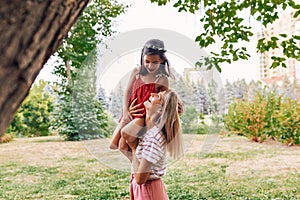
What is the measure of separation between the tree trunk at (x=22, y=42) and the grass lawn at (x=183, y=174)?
1431 mm

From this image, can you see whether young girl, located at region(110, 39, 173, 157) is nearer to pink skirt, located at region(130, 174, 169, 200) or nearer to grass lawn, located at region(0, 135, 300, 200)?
pink skirt, located at region(130, 174, 169, 200)

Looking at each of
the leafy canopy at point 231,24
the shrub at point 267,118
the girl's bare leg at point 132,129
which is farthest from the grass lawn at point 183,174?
the girl's bare leg at point 132,129

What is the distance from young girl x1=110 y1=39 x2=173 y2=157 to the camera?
4.03 feet

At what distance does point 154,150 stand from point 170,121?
0.11 m

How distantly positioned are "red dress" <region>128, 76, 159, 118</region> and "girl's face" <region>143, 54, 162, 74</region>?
0.15ft

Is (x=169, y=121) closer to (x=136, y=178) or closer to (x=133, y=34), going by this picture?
(x=136, y=178)

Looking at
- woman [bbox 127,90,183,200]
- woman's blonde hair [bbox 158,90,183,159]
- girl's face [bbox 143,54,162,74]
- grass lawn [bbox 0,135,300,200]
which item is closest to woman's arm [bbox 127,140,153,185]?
woman [bbox 127,90,183,200]

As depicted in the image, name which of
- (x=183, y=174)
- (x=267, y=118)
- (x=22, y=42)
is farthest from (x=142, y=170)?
(x=267, y=118)

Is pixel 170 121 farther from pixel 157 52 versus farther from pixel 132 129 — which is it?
pixel 157 52

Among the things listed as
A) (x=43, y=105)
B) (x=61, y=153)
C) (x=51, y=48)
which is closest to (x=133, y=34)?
(x=51, y=48)

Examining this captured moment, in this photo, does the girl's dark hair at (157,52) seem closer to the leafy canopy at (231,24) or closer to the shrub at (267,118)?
the leafy canopy at (231,24)

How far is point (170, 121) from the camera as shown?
48.3 inches

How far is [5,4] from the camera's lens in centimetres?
34

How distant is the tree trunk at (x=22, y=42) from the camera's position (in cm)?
33
